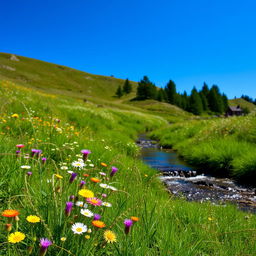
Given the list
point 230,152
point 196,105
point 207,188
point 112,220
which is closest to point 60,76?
point 196,105

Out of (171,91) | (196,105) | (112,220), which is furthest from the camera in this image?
(171,91)

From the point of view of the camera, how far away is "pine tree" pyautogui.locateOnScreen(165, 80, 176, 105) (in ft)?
303

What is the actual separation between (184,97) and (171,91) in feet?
23.3

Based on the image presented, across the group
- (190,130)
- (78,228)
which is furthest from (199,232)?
(190,130)

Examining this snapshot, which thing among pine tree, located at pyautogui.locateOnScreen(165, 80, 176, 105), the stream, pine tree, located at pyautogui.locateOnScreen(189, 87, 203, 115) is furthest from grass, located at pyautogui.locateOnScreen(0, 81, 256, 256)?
pine tree, located at pyautogui.locateOnScreen(165, 80, 176, 105)

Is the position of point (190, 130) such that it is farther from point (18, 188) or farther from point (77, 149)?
point (18, 188)

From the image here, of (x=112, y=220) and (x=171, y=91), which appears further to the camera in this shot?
(x=171, y=91)

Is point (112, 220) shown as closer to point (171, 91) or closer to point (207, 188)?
point (207, 188)

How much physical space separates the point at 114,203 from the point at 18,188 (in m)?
1.15

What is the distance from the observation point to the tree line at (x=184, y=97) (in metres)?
86.8

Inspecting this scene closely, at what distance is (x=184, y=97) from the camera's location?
9562cm

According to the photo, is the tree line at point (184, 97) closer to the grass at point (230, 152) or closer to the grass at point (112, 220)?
the grass at point (230, 152)

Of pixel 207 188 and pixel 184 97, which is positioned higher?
pixel 184 97

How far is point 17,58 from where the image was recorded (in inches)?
4616
